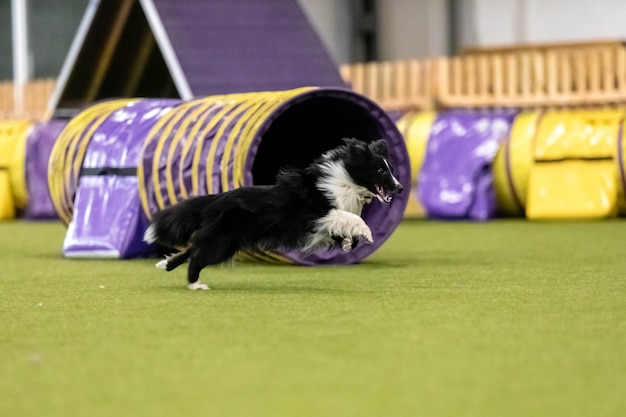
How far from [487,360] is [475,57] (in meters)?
13.3

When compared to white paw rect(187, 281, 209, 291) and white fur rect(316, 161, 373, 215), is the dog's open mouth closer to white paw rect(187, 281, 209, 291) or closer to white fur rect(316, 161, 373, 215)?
white fur rect(316, 161, 373, 215)

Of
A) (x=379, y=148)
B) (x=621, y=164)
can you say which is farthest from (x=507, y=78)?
(x=379, y=148)

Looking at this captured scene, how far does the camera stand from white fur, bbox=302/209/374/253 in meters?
5.13

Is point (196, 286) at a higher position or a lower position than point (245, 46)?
lower

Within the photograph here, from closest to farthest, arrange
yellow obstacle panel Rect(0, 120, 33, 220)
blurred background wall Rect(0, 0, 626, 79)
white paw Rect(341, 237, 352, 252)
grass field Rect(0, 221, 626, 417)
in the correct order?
grass field Rect(0, 221, 626, 417), white paw Rect(341, 237, 352, 252), yellow obstacle panel Rect(0, 120, 33, 220), blurred background wall Rect(0, 0, 626, 79)

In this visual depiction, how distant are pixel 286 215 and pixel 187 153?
1.78 m

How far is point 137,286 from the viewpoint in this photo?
5449mm

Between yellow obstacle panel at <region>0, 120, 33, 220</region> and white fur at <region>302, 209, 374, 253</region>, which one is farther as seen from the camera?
yellow obstacle panel at <region>0, 120, 33, 220</region>

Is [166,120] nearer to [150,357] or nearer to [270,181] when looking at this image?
[270,181]

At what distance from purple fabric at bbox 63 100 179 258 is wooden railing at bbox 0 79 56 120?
35.9 ft

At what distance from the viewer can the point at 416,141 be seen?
11992 millimetres

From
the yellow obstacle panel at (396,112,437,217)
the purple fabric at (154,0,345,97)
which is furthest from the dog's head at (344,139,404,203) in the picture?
the yellow obstacle panel at (396,112,437,217)

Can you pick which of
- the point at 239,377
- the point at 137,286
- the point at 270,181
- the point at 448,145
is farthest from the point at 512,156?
the point at 239,377

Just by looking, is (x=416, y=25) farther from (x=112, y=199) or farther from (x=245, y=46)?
(x=112, y=199)
